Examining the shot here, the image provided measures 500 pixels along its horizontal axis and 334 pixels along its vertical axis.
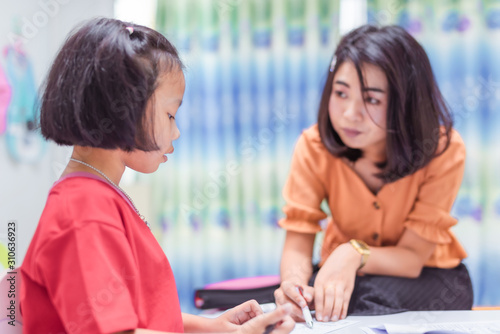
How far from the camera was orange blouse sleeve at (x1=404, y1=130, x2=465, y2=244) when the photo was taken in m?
1.31

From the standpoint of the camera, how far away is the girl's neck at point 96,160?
74cm

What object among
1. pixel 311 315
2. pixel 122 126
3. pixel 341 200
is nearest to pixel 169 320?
pixel 122 126

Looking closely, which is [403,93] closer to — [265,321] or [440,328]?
[440,328]

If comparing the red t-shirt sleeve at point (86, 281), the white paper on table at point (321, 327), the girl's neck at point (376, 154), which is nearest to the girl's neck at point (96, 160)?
the red t-shirt sleeve at point (86, 281)

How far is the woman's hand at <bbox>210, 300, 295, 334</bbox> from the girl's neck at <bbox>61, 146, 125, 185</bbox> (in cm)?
33

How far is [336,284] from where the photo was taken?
1140 millimetres

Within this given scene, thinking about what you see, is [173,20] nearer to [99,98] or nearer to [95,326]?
[99,98]

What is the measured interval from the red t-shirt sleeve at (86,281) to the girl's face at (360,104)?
2.75 ft

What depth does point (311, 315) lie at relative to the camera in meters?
1.07

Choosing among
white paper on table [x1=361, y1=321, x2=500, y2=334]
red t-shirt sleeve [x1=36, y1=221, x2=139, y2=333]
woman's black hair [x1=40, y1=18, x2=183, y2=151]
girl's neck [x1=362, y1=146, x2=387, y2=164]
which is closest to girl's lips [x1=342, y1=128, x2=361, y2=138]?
girl's neck [x1=362, y1=146, x2=387, y2=164]

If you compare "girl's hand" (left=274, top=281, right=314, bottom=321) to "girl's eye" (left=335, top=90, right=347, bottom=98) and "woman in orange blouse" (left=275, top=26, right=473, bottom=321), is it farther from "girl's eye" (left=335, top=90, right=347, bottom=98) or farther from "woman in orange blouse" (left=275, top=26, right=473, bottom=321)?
"girl's eye" (left=335, top=90, right=347, bottom=98)

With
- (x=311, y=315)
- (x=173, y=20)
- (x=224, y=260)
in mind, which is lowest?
(x=224, y=260)

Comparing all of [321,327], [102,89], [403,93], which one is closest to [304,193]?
[403,93]

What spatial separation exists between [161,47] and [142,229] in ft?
1.01
